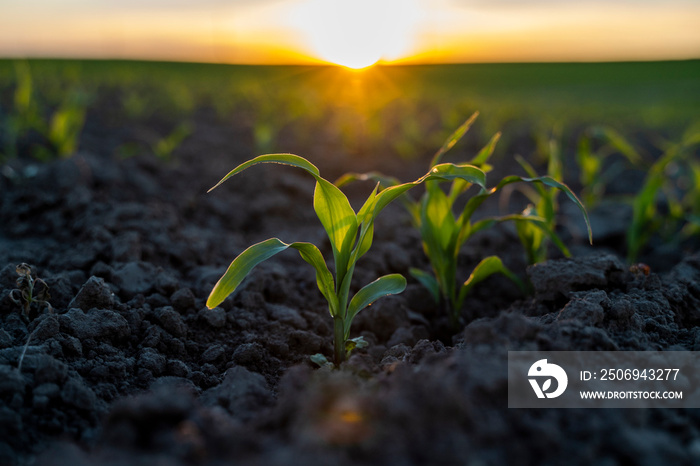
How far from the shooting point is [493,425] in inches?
42.1

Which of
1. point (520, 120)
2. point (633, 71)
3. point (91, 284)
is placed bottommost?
point (91, 284)

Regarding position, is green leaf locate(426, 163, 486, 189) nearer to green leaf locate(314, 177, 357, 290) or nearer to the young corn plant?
the young corn plant

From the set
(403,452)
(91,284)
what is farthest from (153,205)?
(403,452)

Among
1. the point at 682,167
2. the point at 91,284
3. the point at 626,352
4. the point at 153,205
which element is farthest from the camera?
the point at 682,167

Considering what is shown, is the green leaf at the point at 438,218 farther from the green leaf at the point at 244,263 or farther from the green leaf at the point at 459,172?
the green leaf at the point at 244,263

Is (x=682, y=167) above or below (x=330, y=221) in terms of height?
above

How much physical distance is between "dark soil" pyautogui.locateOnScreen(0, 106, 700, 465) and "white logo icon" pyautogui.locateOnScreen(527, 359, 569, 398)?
64 millimetres

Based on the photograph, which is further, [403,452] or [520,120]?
[520,120]

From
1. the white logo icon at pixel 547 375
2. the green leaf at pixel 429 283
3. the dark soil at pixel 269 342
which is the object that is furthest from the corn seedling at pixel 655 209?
the white logo icon at pixel 547 375

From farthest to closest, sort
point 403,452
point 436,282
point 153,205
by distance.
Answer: point 153,205, point 436,282, point 403,452

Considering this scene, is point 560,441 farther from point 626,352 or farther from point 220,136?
point 220,136

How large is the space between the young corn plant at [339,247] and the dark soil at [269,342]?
212mm

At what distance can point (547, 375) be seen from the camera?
1.32 meters

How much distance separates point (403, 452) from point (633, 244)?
8.61 feet
